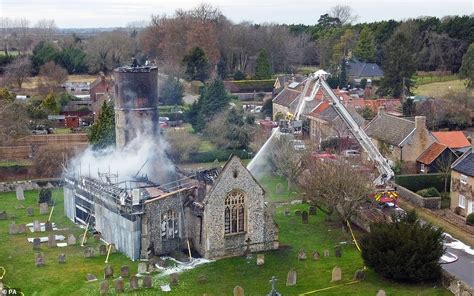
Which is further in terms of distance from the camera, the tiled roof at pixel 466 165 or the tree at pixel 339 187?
the tiled roof at pixel 466 165

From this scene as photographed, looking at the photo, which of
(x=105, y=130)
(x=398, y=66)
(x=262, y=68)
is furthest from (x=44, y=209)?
(x=262, y=68)

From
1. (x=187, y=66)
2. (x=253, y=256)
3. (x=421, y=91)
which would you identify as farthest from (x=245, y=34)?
(x=253, y=256)

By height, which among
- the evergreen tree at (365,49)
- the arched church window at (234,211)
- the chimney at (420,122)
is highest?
the evergreen tree at (365,49)

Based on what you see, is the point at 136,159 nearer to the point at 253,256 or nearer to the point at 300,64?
the point at 253,256

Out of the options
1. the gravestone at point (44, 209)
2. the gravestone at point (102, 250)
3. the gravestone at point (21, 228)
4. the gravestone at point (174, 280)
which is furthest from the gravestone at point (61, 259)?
the gravestone at point (44, 209)

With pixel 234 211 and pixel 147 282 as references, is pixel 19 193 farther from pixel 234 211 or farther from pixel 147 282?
pixel 147 282

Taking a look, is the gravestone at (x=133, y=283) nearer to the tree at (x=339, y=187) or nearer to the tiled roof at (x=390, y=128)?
the tree at (x=339, y=187)
